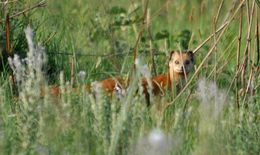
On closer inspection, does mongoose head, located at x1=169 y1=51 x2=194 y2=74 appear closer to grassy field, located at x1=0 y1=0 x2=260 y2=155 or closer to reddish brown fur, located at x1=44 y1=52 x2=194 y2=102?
reddish brown fur, located at x1=44 y1=52 x2=194 y2=102

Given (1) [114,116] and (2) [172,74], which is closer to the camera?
(1) [114,116]

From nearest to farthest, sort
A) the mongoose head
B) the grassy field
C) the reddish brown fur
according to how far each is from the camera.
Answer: the grassy field < the reddish brown fur < the mongoose head

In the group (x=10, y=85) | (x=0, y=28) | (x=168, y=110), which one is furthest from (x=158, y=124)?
(x=0, y=28)

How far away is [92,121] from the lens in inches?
163

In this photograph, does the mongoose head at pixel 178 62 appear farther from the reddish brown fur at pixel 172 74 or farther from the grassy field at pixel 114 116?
the grassy field at pixel 114 116

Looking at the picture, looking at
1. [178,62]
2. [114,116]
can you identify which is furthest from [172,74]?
[114,116]

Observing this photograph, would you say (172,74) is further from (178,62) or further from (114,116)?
(114,116)

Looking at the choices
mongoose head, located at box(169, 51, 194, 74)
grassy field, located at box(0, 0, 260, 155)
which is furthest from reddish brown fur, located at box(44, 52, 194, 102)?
grassy field, located at box(0, 0, 260, 155)

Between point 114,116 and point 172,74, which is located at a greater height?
point 114,116

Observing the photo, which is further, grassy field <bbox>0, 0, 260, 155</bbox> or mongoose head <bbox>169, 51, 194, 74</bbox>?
mongoose head <bbox>169, 51, 194, 74</bbox>

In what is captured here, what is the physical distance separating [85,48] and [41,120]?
3846 mm

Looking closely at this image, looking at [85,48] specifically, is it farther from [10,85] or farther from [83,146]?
[83,146]

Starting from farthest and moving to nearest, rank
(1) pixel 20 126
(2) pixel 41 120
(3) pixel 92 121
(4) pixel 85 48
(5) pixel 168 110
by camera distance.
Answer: (4) pixel 85 48 → (5) pixel 168 110 → (3) pixel 92 121 → (1) pixel 20 126 → (2) pixel 41 120

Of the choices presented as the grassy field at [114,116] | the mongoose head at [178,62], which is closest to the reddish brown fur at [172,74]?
the mongoose head at [178,62]
